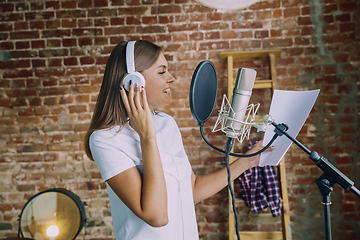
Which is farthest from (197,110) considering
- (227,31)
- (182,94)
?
(227,31)

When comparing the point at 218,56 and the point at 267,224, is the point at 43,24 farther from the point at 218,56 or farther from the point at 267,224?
the point at 267,224

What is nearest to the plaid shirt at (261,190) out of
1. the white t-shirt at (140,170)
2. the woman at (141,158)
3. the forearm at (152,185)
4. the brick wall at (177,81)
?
the brick wall at (177,81)

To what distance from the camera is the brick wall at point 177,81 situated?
209 centimetres

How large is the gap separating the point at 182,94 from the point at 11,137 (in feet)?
5.23

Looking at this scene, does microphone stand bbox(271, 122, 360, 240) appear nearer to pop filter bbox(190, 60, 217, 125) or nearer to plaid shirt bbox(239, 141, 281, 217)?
pop filter bbox(190, 60, 217, 125)

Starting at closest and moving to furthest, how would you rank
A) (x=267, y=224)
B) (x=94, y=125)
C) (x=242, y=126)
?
(x=242, y=126)
(x=94, y=125)
(x=267, y=224)

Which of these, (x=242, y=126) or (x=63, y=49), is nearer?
(x=242, y=126)

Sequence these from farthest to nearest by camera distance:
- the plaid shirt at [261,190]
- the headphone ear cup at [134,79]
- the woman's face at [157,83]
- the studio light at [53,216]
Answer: the plaid shirt at [261,190] → the studio light at [53,216] → the woman's face at [157,83] → the headphone ear cup at [134,79]

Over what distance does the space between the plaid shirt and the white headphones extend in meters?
1.41

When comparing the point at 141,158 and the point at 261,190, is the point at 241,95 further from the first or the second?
the point at 261,190

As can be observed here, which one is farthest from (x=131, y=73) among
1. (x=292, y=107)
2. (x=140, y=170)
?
(x=292, y=107)

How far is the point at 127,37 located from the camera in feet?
7.22

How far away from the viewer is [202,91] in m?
0.82

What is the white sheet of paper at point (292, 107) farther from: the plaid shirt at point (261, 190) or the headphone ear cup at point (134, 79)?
the plaid shirt at point (261, 190)
